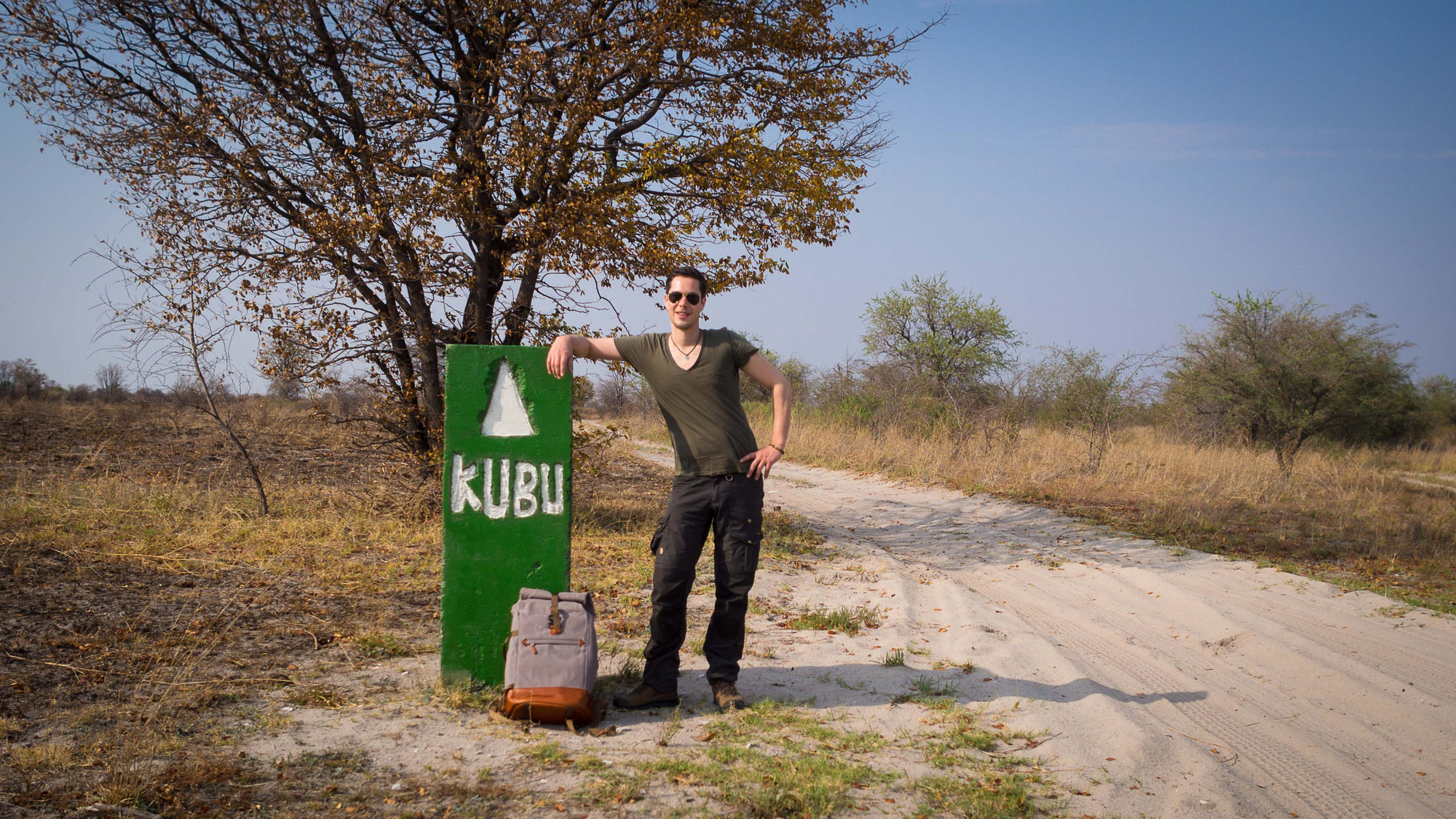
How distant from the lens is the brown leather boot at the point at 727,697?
3.72 metres

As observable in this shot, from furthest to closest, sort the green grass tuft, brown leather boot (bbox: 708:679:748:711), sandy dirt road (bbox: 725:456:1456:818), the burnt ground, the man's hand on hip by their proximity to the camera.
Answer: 1. the green grass tuft
2. brown leather boot (bbox: 708:679:748:711)
3. the man's hand on hip
4. sandy dirt road (bbox: 725:456:1456:818)
5. the burnt ground

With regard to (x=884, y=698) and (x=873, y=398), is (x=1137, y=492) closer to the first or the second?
(x=884, y=698)

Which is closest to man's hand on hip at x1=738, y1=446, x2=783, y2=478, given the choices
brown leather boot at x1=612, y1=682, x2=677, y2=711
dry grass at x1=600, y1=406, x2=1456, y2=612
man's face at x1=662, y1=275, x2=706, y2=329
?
man's face at x1=662, y1=275, x2=706, y2=329

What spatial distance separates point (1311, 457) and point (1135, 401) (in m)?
5.25

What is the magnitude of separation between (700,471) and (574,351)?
0.85 meters

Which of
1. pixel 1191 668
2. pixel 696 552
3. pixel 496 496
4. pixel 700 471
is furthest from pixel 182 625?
pixel 1191 668

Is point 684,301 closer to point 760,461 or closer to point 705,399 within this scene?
point 705,399

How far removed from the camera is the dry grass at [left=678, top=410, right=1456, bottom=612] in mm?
7559

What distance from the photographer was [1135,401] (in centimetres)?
1346

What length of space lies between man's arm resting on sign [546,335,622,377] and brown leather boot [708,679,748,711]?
5.47ft

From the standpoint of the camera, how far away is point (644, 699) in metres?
3.70

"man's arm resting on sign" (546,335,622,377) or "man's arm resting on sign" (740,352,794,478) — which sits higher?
"man's arm resting on sign" (546,335,622,377)

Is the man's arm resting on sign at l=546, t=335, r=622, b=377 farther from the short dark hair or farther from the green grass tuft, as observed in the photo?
the green grass tuft

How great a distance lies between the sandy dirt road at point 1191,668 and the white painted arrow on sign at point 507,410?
8.85 ft
